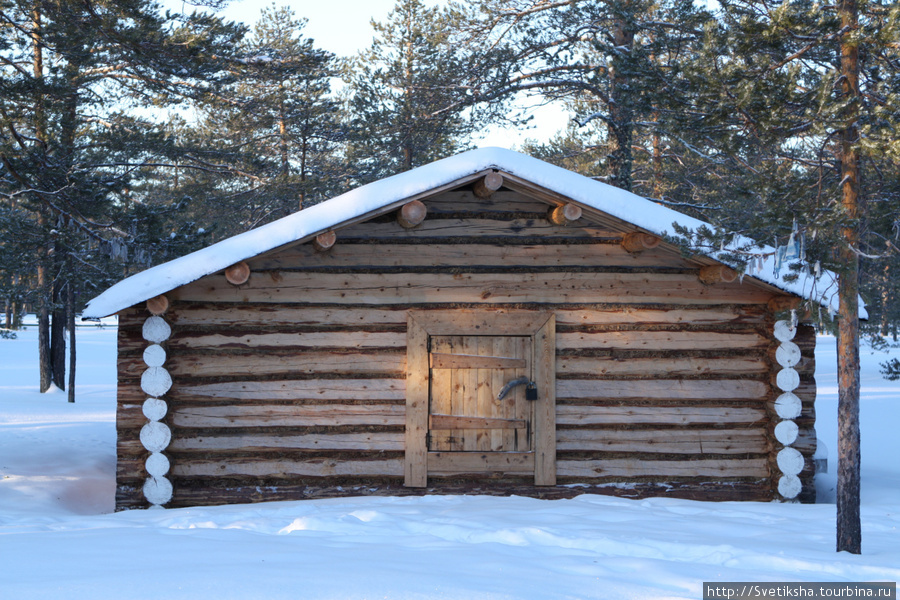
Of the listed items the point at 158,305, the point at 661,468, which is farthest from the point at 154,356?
the point at 661,468

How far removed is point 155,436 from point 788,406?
634cm

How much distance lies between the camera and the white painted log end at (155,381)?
22.7 feet

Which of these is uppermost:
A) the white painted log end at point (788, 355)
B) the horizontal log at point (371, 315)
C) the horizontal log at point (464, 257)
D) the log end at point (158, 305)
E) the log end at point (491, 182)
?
the log end at point (491, 182)

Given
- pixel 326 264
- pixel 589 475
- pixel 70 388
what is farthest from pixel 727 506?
pixel 70 388

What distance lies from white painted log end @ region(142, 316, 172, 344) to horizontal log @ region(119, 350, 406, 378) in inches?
11.3

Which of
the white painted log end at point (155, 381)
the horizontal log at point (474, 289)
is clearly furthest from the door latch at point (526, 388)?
the white painted log end at point (155, 381)

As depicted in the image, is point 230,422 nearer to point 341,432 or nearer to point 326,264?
point 341,432

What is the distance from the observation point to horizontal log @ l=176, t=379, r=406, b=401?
721 centimetres

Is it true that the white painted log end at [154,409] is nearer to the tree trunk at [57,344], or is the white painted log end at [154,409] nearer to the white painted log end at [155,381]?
the white painted log end at [155,381]

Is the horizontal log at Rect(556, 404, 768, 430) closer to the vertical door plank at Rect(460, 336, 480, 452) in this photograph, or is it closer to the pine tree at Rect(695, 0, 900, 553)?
the vertical door plank at Rect(460, 336, 480, 452)

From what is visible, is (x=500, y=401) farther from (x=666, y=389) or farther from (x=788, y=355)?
(x=788, y=355)

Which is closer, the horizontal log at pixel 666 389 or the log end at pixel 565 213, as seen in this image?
the log end at pixel 565 213

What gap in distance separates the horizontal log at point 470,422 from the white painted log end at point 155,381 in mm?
2627

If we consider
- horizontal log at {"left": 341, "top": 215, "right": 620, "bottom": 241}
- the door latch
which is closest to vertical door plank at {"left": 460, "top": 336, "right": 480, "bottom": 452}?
the door latch
